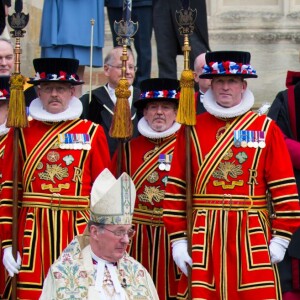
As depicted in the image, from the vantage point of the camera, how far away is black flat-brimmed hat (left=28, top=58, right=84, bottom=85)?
429 inches

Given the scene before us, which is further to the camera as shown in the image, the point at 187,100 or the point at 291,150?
the point at 291,150

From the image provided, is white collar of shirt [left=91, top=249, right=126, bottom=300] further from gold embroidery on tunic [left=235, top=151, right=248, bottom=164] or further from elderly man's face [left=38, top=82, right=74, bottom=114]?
elderly man's face [left=38, top=82, right=74, bottom=114]

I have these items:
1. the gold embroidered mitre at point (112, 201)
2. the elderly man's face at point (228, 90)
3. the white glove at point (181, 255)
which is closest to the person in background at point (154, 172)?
the white glove at point (181, 255)

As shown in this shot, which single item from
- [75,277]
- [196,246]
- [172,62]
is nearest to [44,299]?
[75,277]

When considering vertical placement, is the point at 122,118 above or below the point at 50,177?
above

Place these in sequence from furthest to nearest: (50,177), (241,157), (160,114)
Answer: (160,114), (50,177), (241,157)

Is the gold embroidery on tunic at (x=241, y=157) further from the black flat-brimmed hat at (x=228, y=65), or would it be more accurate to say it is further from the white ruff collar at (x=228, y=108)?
the black flat-brimmed hat at (x=228, y=65)

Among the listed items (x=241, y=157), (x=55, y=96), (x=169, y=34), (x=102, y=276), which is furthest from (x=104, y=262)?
(x=169, y=34)

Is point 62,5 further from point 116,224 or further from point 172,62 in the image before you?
point 116,224

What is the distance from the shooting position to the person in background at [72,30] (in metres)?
14.0

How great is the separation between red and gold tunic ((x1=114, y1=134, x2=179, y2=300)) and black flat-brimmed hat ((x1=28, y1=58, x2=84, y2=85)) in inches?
32.7

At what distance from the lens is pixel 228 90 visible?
10.5m

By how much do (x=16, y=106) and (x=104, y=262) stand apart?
7.79ft

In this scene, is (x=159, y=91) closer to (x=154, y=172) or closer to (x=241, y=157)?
(x=154, y=172)
